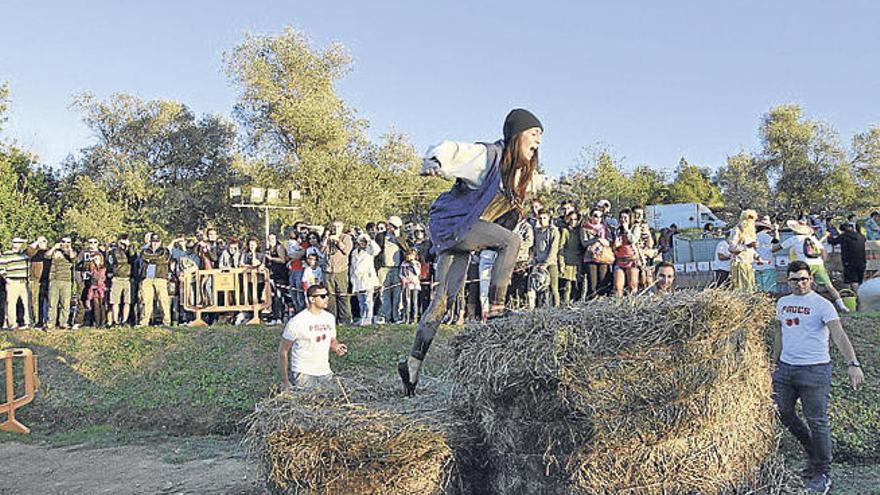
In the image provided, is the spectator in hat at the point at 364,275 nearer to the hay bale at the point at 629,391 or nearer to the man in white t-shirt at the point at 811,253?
the man in white t-shirt at the point at 811,253

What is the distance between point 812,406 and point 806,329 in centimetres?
66

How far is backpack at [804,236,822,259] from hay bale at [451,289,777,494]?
7.24 metres

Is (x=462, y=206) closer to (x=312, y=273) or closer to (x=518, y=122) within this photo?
(x=518, y=122)

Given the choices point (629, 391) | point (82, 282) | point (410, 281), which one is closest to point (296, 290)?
point (410, 281)

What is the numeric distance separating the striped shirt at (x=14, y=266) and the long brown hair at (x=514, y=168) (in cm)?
1321

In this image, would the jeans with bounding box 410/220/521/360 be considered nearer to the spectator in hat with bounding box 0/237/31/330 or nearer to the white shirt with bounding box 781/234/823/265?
the white shirt with bounding box 781/234/823/265

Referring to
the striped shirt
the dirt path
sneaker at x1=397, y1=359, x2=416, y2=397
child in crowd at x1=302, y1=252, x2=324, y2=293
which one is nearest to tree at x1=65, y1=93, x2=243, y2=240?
the striped shirt

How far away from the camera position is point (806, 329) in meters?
6.69

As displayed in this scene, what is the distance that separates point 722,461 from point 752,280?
741 cm

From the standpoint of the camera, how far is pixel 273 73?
3388cm

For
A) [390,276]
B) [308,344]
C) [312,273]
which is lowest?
[308,344]

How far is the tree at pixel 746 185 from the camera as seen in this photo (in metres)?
40.5

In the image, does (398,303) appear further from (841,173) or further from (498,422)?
(841,173)

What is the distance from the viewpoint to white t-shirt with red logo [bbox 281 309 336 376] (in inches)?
310
